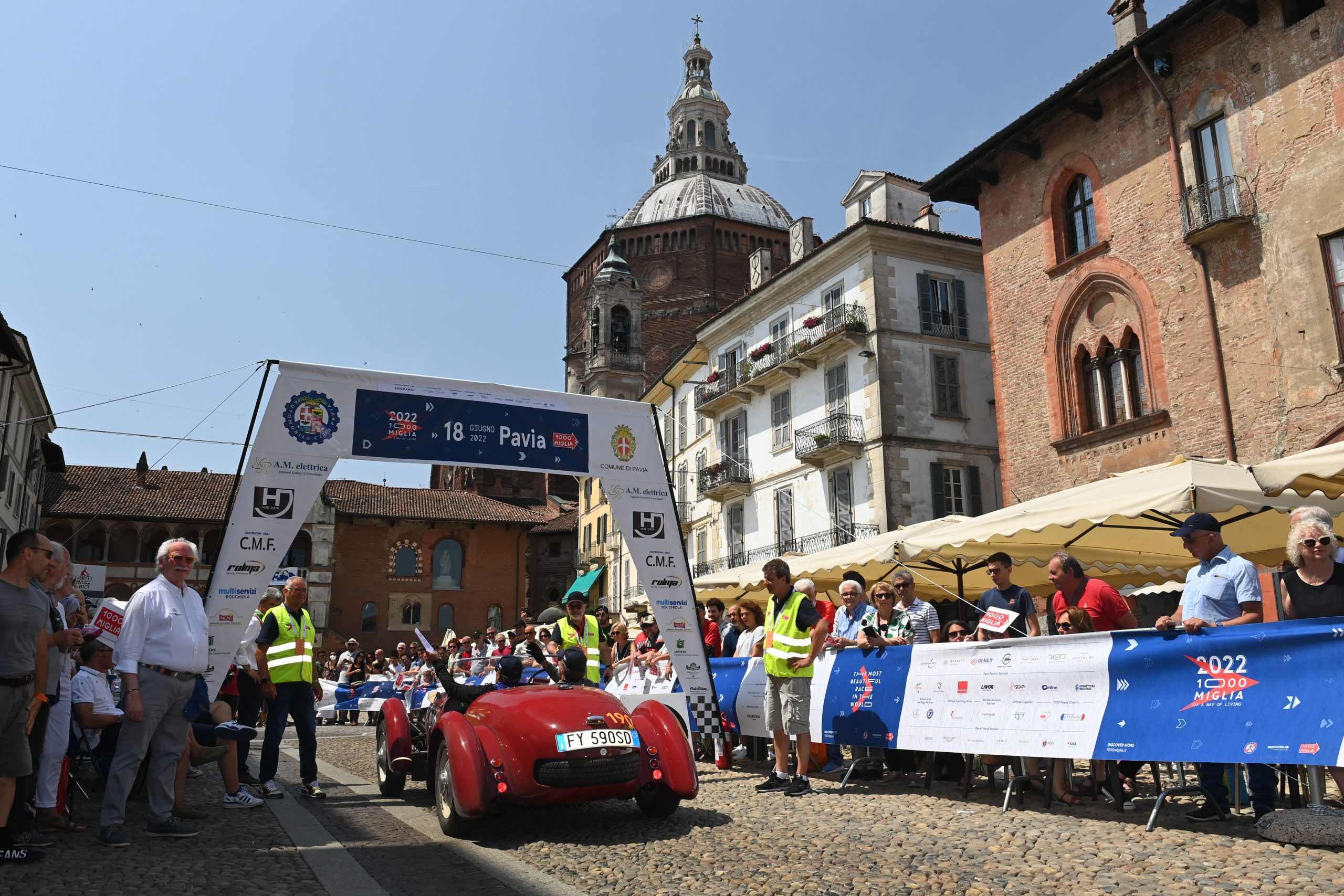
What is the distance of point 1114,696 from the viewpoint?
6.77 meters

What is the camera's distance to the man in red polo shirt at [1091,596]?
7.77 meters

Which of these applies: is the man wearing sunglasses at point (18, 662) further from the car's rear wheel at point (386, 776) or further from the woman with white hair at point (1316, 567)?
the woman with white hair at point (1316, 567)

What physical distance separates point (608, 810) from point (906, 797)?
248 centimetres

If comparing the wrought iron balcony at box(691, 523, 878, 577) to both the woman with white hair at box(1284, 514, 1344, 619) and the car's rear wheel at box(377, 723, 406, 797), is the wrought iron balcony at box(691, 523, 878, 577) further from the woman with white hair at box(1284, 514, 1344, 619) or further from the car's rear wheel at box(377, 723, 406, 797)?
the woman with white hair at box(1284, 514, 1344, 619)

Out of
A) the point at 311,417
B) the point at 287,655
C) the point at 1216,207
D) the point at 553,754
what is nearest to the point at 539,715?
the point at 553,754

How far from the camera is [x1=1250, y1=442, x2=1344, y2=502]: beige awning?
899cm

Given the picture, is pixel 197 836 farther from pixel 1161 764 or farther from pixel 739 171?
pixel 739 171

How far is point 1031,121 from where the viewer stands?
21875 millimetres

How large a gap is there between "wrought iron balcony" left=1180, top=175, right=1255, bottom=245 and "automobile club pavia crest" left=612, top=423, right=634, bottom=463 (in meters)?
12.2

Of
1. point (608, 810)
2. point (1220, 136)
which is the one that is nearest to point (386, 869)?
point (608, 810)

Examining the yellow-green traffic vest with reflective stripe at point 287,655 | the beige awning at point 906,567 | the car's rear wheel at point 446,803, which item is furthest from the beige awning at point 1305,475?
the yellow-green traffic vest with reflective stripe at point 287,655

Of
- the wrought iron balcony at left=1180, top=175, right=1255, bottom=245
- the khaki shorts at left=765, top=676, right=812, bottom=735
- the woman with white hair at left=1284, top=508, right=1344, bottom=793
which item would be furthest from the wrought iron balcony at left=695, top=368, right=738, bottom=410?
the woman with white hair at left=1284, top=508, right=1344, bottom=793

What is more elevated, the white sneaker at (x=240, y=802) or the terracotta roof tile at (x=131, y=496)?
the terracotta roof tile at (x=131, y=496)

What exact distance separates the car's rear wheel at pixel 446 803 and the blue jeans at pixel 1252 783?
477 cm
